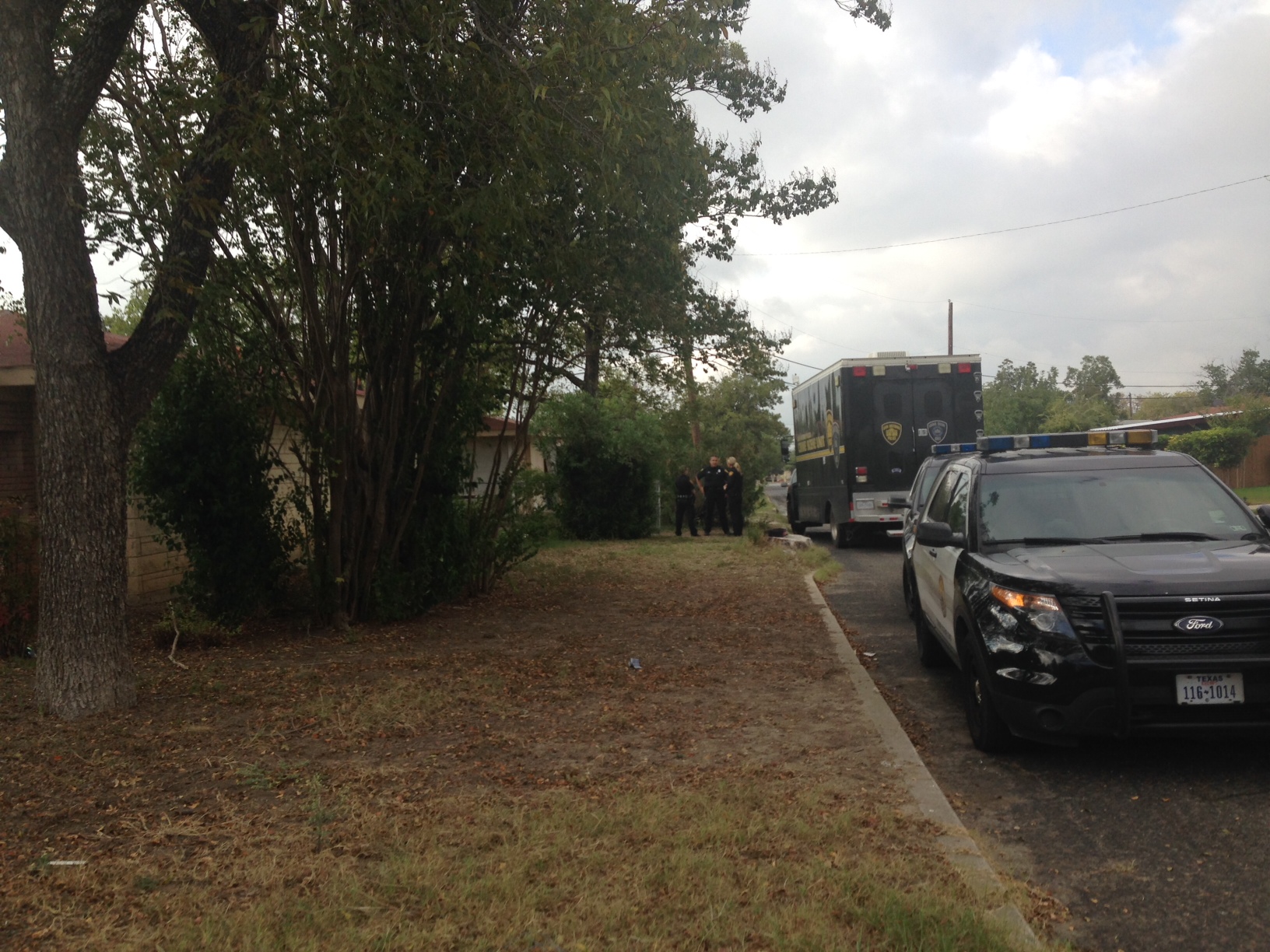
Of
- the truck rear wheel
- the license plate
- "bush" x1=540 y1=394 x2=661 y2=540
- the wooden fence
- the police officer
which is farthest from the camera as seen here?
the wooden fence

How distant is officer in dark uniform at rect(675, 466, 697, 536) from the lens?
76.4 feet

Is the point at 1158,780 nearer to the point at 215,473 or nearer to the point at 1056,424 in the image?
the point at 215,473

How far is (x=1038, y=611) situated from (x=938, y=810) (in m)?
1.23

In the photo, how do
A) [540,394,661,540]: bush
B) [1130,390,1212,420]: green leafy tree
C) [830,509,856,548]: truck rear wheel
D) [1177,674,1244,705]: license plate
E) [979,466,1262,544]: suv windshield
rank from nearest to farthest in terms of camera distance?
[1177,674,1244,705]: license plate < [979,466,1262,544]: suv windshield < [830,509,856,548]: truck rear wheel < [540,394,661,540]: bush < [1130,390,1212,420]: green leafy tree

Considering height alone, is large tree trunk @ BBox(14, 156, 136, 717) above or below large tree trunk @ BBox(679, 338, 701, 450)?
below

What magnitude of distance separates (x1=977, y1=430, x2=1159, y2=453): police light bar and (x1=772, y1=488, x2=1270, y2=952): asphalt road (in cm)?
190

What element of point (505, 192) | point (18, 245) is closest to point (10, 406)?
point (18, 245)

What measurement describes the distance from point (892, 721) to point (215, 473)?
6.59 m

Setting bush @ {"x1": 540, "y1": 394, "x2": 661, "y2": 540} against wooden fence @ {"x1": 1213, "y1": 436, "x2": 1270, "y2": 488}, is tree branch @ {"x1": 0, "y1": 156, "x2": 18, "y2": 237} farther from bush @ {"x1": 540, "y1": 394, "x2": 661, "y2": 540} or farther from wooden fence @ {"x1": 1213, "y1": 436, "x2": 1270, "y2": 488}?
wooden fence @ {"x1": 1213, "y1": 436, "x2": 1270, "y2": 488}

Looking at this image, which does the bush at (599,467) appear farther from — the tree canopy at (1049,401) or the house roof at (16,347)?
the tree canopy at (1049,401)

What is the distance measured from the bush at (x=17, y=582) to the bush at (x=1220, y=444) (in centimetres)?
3955

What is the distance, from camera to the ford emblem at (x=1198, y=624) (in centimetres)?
526

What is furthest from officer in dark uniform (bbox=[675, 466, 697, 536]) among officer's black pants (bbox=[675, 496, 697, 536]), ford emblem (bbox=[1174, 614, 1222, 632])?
ford emblem (bbox=[1174, 614, 1222, 632])

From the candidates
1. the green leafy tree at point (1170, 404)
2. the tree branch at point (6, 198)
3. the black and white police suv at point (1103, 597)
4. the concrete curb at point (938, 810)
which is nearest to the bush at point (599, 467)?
the concrete curb at point (938, 810)
